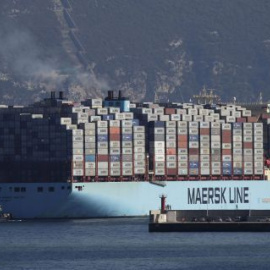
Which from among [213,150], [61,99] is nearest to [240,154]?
[213,150]

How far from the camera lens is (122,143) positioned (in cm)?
16962

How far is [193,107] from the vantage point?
186 meters

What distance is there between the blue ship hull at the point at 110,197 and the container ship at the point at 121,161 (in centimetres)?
7

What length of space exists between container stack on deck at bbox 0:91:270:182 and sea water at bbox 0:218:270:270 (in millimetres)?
16125

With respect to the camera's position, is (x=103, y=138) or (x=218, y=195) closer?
(x=103, y=138)

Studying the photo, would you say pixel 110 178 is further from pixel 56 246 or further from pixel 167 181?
pixel 56 246

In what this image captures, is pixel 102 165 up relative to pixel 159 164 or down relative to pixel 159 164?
down

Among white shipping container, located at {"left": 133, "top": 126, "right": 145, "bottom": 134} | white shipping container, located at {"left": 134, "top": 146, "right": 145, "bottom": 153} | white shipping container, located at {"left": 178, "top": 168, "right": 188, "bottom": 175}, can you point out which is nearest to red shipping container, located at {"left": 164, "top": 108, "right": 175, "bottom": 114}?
white shipping container, located at {"left": 133, "top": 126, "right": 145, "bottom": 134}

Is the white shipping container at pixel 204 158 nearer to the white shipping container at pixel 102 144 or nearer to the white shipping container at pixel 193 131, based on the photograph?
the white shipping container at pixel 193 131

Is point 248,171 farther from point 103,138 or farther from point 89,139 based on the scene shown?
point 89,139

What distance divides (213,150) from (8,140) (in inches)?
589

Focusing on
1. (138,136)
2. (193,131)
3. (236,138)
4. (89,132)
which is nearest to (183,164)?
(193,131)

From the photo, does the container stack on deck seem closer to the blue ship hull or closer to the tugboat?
the blue ship hull

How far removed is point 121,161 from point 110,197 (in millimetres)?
2495
